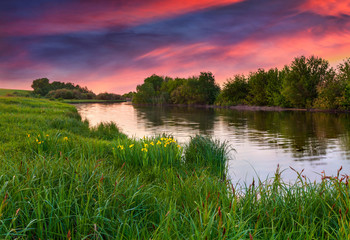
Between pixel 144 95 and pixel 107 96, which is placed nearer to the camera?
pixel 144 95

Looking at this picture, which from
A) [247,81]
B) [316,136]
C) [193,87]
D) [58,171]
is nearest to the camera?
[58,171]

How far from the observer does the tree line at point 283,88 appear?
45.1 m

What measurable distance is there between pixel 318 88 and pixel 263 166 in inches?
1739

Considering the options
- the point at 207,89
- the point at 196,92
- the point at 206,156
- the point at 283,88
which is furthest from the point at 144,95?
the point at 206,156

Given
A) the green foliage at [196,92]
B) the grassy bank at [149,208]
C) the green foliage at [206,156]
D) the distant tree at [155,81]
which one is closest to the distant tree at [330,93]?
the green foliage at [196,92]

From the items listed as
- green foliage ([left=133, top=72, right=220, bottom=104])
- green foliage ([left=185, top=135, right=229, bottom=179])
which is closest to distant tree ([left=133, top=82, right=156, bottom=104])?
green foliage ([left=133, top=72, right=220, bottom=104])

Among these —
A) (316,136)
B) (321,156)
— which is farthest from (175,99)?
(321,156)

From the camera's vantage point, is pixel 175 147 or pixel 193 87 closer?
pixel 175 147

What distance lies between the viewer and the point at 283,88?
189ft

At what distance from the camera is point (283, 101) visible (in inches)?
2293

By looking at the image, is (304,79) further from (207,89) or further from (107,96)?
(107,96)

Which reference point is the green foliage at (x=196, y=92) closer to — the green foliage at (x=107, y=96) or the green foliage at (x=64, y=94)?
the green foliage at (x=64, y=94)

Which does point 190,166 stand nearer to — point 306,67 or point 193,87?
point 306,67

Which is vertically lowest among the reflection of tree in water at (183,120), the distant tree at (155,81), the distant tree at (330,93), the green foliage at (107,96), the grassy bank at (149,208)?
the reflection of tree in water at (183,120)
